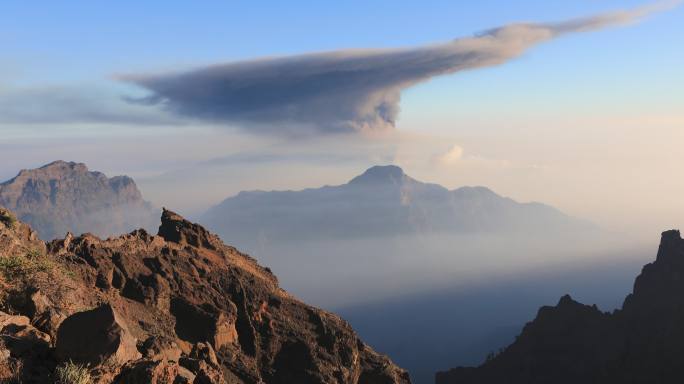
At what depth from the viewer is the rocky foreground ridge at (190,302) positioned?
40.0 metres

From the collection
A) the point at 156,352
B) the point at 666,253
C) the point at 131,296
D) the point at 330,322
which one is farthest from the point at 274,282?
the point at 666,253

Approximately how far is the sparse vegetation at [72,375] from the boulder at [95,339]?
97cm

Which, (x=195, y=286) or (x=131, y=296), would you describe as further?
(x=195, y=286)

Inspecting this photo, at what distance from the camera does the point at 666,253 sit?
15425cm

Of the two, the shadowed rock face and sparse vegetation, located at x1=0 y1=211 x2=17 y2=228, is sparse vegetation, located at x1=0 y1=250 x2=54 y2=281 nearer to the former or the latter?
sparse vegetation, located at x1=0 y1=211 x2=17 y2=228

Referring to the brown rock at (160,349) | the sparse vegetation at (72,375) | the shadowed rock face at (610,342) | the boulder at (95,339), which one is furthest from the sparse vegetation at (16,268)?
the shadowed rock face at (610,342)

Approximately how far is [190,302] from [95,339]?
58904 millimetres

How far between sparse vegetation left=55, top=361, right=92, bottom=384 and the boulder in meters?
0.97

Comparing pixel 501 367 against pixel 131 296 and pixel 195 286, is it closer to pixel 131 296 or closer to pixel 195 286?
pixel 195 286

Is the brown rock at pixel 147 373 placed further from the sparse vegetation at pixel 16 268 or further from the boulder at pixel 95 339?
the sparse vegetation at pixel 16 268

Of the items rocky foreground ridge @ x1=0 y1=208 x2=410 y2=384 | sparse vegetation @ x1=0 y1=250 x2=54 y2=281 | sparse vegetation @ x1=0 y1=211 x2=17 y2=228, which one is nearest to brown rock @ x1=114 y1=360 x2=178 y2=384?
rocky foreground ridge @ x1=0 y1=208 x2=410 y2=384

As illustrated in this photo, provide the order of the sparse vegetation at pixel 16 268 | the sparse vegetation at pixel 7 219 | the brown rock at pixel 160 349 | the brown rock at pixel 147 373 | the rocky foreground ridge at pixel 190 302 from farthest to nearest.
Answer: the sparse vegetation at pixel 7 219 < the rocky foreground ridge at pixel 190 302 < the sparse vegetation at pixel 16 268 < the brown rock at pixel 160 349 < the brown rock at pixel 147 373

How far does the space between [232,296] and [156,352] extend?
63752mm

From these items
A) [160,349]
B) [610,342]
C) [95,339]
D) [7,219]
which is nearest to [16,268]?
[160,349]
